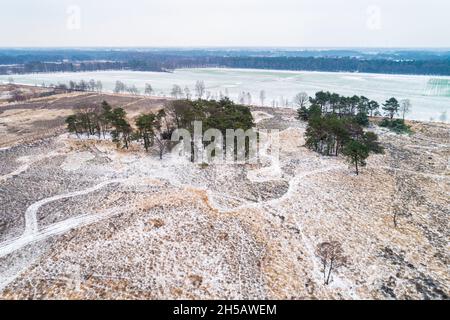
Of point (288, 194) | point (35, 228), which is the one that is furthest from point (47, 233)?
point (288, 194)

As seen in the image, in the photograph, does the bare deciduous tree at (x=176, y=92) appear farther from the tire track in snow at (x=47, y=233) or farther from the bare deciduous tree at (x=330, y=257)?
A: the bare deciduous tree at (x=330, y=257)

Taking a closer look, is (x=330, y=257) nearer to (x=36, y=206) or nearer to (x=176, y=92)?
(x=36, y=206)

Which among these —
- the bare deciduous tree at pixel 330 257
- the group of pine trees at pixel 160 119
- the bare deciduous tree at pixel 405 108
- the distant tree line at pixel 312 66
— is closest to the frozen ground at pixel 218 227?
the bare deciduous tree at pixel 330 257

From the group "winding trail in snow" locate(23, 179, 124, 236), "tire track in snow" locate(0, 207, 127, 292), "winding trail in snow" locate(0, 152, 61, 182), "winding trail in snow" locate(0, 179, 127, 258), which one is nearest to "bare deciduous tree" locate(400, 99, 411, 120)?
"winding trail in snow" locate(23, 179, 124, 236)

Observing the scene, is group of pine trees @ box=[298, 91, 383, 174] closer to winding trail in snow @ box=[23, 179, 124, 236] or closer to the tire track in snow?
the tire track in snow
